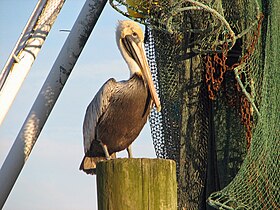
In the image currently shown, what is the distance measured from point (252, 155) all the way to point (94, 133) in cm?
120

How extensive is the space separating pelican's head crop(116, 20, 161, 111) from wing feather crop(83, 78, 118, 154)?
7.7 inches

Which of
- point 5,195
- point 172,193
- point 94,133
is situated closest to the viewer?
point 172,193

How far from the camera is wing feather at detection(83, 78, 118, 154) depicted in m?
5.34

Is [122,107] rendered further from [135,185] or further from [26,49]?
[135,185]

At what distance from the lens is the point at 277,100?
16.5 ft

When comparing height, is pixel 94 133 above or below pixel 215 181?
above

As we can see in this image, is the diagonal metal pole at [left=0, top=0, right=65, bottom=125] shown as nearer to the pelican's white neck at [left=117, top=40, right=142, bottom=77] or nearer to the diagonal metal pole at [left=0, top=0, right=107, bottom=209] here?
the diagonal metal pole at [left=0, top=0, right=107, bottom=209]

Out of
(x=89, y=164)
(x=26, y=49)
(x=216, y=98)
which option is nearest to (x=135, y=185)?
(x=26, y=49)

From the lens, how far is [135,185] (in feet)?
9.88

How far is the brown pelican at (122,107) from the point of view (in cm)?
521

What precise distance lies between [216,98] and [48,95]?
4.10 feet

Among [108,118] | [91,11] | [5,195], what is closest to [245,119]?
[108,118]

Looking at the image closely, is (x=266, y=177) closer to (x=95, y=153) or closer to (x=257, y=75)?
(x=257, y=75)

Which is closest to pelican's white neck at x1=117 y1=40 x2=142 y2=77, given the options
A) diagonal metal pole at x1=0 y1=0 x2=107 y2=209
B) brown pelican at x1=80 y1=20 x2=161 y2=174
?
brown pelican at x1=80 y1=20 x2=161 y2=174
